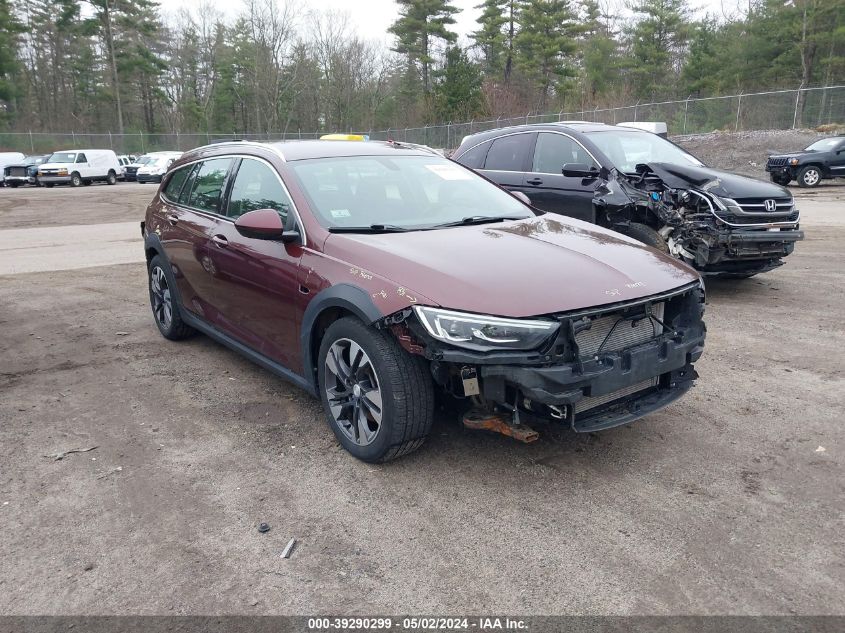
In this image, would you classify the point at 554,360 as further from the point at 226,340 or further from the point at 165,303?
the point at 165,303

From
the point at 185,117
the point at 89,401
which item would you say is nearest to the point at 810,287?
the point at 89,401

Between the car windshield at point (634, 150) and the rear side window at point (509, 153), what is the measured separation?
2.95 feet

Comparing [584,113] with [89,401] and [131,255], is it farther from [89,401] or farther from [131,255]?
[89,401]

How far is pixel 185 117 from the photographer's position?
219ft

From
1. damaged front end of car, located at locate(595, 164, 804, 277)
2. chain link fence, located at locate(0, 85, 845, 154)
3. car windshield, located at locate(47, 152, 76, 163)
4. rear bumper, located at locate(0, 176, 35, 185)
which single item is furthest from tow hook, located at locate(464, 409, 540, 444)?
rear bumper, located at locate(0, 176, 35, 185)

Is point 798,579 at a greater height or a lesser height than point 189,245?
lesser

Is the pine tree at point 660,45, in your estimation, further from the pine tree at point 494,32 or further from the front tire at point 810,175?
the front tire at point 810,175

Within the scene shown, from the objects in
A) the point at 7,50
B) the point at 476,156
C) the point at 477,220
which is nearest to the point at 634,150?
the point at 476,156

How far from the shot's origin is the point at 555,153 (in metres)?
8.08

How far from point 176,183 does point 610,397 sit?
167 inches

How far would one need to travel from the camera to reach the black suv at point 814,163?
2138 centimetres

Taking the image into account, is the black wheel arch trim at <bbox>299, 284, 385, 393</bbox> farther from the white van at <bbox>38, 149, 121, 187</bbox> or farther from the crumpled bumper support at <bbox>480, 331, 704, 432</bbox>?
the white van at <bbox>38, 149, 121, 187</bbox>

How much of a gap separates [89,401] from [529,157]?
229 inches

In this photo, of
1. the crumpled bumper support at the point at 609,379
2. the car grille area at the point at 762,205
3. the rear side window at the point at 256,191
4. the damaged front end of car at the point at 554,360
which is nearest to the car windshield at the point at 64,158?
the rear side window at the point at 256,191
